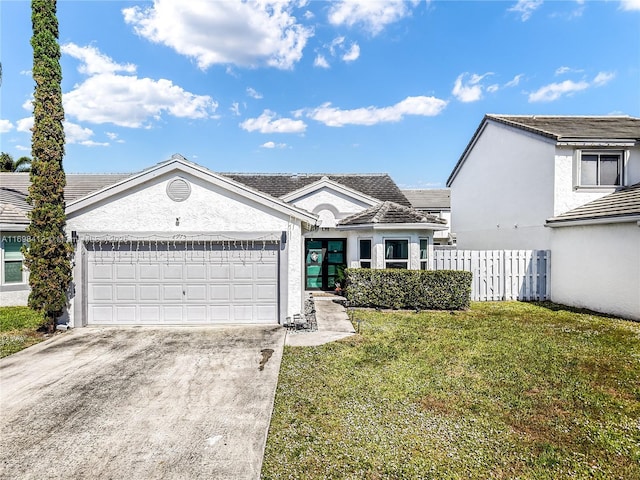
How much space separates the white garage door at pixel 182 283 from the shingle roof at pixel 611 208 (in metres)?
10.6

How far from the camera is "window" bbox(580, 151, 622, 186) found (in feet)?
45.0

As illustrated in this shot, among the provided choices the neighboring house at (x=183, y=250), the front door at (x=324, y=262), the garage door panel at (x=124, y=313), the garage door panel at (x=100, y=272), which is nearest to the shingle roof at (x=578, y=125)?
the front door at (x=324, y=262)

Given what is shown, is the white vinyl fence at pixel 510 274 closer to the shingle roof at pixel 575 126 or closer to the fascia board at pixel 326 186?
the fascia board at pixel 326 186

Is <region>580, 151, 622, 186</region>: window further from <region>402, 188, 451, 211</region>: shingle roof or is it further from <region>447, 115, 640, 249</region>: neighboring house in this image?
<region>402, 188, 451, 211</region>: shingle roof

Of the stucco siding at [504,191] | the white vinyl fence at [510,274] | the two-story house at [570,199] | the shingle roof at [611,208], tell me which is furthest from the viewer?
the stucco siding at [504,191]

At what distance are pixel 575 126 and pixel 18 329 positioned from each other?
73.8 feet

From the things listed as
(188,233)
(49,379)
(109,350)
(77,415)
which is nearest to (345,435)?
(77,415)

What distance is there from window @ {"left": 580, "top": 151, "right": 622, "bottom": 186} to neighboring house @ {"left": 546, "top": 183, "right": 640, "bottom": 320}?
0.65 metres

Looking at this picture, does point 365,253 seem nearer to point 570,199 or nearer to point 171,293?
point 171,293

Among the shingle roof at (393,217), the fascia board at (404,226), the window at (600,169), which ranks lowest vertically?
the fascia board at (404,226)

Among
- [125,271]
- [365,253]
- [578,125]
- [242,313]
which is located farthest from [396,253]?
[578,125]

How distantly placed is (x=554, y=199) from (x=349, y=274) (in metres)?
9.01

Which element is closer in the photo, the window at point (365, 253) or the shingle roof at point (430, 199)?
the window at point (365, 253)

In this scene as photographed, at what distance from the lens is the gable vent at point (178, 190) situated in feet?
31.5
